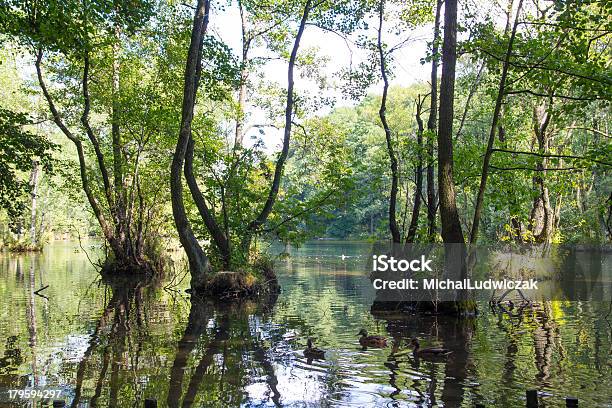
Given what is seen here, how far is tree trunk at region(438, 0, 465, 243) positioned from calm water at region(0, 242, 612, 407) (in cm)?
229

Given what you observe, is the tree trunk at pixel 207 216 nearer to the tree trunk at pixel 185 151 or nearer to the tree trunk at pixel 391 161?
the tree trunk at pixel 185 151

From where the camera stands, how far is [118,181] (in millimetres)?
25266

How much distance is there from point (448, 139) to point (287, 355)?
6.99m

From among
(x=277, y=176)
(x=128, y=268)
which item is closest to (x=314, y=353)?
(x=277, y=176)

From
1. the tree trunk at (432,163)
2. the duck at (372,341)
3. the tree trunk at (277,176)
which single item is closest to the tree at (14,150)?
the tree trunk at (277,176)

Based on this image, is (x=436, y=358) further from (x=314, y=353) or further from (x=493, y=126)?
(x=493, y=126)

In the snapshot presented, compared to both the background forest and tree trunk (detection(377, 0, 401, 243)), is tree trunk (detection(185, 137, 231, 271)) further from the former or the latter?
tree trunk (detection(377, 0, 401, 243))

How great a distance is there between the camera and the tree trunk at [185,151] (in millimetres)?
18547

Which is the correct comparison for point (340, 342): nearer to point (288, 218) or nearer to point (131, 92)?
point (288, 218)

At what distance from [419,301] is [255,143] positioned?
26.1ft

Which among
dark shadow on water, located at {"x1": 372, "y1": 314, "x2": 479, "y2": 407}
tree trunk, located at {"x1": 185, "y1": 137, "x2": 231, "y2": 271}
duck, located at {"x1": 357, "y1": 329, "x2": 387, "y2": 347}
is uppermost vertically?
tree trunk, located at {"x1": 185, "y1": 137, "x2": 231, "y2": 271}

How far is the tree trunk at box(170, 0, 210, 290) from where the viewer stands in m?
18.5

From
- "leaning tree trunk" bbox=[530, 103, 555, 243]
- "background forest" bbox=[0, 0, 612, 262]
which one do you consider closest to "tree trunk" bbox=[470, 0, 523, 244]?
→ "background forest" bbox=[0, 0, 612, 262]

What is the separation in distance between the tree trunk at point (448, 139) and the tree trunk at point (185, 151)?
317 inches
